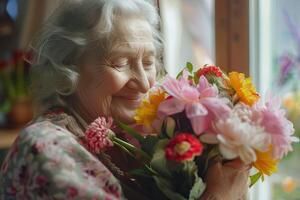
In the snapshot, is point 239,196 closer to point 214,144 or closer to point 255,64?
point 214,144

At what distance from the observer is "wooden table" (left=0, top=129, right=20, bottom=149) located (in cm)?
189

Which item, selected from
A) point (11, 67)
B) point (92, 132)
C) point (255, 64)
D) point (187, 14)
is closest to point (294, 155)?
point (255, 64)

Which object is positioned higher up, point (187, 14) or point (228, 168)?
point (187, 14)

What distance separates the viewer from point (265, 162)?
84 cm

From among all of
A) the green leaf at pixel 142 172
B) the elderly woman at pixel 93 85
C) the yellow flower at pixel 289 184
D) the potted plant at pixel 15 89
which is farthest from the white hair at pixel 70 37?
the potted plant at pixel 15 89

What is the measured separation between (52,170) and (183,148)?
231mm

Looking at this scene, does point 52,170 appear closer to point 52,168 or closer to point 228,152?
point 52,168

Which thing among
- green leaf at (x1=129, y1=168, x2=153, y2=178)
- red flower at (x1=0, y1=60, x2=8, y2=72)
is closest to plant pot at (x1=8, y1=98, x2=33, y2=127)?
red flower at (x1=0, y1=60, x2=8, y2=72)

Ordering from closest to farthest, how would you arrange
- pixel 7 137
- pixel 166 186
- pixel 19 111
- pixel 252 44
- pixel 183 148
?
pixel 183 148 → pixel 166 186 → pixel 252 44 → pixel 7 137 → pixel 19 111

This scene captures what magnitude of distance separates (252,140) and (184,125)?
13 centimetres

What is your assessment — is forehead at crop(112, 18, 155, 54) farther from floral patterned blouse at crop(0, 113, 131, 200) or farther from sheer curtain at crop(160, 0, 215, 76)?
sheer curtain at crop(160, 0, 215, 76)

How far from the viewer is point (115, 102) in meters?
1.01

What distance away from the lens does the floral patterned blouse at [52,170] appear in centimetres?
81

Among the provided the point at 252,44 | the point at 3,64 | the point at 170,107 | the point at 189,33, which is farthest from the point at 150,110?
the point at 3,64
